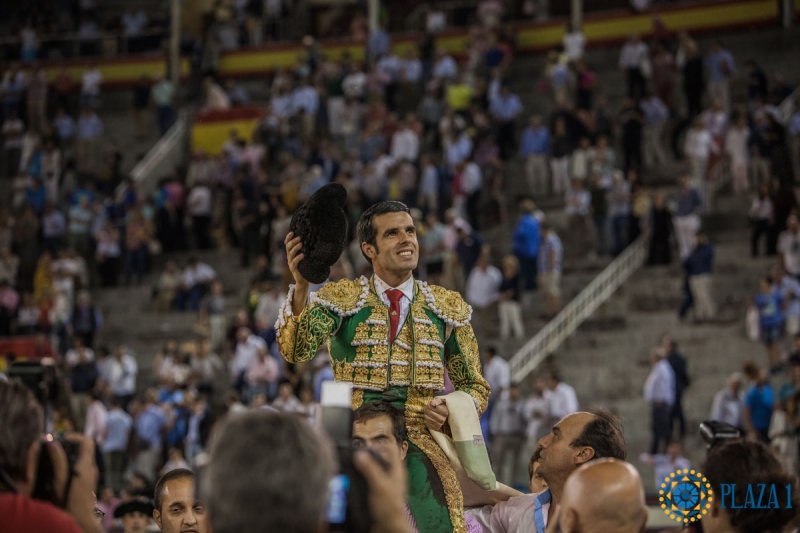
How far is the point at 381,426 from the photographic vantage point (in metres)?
6.18

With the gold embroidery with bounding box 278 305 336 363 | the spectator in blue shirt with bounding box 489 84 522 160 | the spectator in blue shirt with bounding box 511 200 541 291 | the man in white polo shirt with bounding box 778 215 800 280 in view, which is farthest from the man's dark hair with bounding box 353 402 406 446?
the spectator in blue shirt with bounding box 489 84 522 160

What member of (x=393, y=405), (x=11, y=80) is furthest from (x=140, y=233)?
(x=393, y=405)

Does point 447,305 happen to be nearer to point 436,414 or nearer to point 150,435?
point 436,414

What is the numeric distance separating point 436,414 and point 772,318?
43.4ft

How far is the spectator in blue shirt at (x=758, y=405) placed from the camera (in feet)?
54.0

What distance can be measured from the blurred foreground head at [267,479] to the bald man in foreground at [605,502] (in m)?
0.96

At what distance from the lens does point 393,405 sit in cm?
652

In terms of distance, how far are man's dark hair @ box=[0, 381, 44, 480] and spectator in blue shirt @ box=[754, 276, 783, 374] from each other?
15.9m

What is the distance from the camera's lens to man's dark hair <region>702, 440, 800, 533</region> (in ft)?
15.6

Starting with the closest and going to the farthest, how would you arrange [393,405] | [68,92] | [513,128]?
[393,405] < [513,128] < [68,92]

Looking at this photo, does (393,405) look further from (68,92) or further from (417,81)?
(68,92)

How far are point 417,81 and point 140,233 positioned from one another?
634 centimetres

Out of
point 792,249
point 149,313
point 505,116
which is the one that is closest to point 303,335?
point 792,249

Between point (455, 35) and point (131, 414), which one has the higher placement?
point (455, 35)
